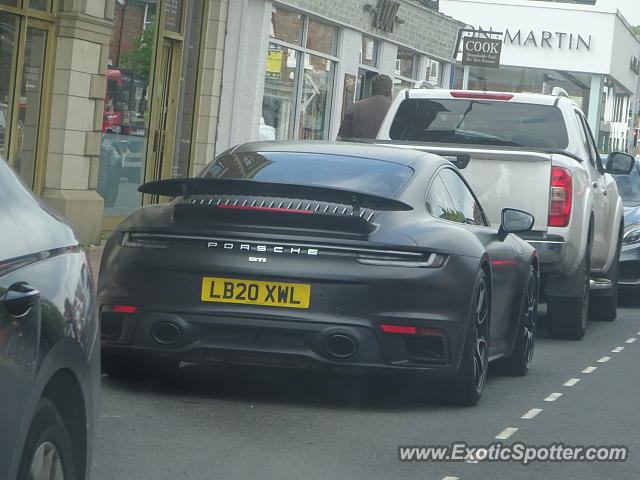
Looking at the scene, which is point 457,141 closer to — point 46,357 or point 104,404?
point 104,404

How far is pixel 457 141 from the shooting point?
1186 centimetres

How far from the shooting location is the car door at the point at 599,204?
40.7 ft

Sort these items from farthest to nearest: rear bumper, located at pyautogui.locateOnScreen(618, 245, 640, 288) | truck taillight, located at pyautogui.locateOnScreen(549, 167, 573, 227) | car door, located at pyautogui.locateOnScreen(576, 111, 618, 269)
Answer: rear bumper, located at pyautogui.locateOnScreen(618, 245, 640, 288) → car door, located at pyautogui.locateOnScreen(576, 111, 618, 269) → truck taillight, located at pyautogui.locateOnScreen(549, 167, 573, 227)

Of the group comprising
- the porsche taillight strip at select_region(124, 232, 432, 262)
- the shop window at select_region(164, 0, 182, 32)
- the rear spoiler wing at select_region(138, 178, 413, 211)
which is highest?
the shop window at select_region(164, 0, 182, 32)

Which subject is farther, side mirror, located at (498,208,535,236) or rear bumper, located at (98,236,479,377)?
side mirror, located at (498,208,535,236)

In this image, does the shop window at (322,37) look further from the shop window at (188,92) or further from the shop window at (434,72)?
the shop window at (434,72)

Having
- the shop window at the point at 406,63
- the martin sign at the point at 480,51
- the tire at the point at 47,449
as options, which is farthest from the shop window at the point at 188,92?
the tire at the point at 47,449

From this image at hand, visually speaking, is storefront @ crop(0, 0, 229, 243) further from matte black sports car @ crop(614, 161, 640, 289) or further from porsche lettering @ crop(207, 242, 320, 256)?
porsche lettering @ crop(207, 242, 320, 256)

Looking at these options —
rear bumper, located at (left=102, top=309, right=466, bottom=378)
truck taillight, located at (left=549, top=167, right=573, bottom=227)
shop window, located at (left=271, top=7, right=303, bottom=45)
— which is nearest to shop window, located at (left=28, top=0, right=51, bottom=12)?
truck taillight, located at (left=549, top=167, right=573, bottom=227)

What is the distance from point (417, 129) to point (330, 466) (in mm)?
6663

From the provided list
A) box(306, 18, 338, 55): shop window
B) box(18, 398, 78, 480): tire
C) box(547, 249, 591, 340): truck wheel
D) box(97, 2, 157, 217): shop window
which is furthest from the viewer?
box(306, 18, 338, 55): shop window

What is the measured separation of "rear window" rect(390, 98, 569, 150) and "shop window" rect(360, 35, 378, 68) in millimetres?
15030

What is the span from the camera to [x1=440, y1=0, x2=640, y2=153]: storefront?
52812mm

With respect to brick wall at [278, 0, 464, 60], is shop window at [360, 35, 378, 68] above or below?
below
